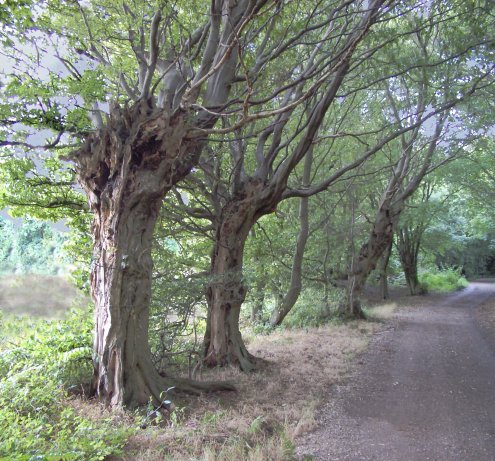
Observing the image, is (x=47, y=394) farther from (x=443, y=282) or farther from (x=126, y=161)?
(x=443, y=282)

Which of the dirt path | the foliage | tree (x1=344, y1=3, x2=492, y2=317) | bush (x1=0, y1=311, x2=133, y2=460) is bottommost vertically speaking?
the dirt path

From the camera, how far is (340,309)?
1730 cm

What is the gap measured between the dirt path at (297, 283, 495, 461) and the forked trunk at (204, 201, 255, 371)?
2401mm

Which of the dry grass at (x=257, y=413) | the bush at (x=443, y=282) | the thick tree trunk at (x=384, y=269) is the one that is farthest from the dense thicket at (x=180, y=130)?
the bush at (x=443, y=282)

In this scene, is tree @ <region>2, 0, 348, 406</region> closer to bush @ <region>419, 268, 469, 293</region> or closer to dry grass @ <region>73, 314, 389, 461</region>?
dry grass @ <region>73, 314, 389, 461</region>

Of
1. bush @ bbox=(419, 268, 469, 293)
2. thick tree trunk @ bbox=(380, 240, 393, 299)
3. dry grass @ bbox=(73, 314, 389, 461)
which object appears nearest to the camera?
dry grass @ bbox=(73, 314, 389, 461)

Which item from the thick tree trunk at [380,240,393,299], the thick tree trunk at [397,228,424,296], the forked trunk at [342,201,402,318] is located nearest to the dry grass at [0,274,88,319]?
the forked trunk at [342,201,402,318]

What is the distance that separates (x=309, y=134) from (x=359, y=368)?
500 cm

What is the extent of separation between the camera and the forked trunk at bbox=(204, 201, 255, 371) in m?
9.02

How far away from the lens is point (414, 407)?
6555mm

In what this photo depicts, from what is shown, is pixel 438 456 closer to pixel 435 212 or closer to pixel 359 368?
pixel 359 368

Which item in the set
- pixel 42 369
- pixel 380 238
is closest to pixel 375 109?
pixel 380 238

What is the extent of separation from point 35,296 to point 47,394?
5.31 feet

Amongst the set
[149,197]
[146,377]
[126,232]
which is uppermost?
[149,197]
